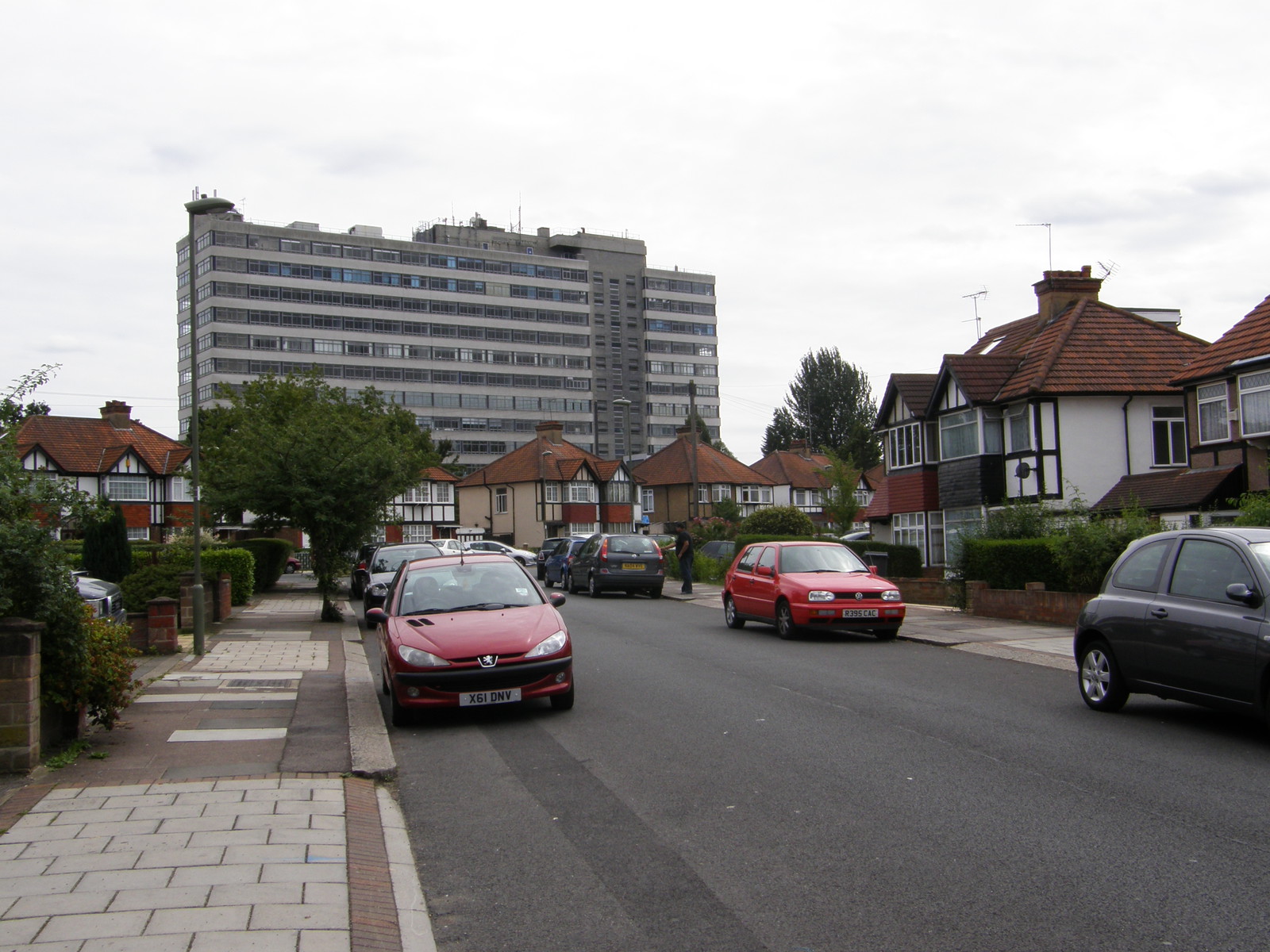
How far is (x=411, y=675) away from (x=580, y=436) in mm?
108567

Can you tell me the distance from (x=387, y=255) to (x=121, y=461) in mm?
48357

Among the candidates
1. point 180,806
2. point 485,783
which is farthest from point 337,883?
point 485,783

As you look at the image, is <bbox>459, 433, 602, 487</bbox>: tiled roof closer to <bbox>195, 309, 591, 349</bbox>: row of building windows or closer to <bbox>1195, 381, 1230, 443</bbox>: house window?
<bbox>195, 309, 591, 349</bbox>: row of building windows

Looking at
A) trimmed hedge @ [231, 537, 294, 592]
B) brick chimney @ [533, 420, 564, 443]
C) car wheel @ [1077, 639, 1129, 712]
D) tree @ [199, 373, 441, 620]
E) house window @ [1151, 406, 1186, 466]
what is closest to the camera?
car wheel @ [1077, 639, 1129, 712]

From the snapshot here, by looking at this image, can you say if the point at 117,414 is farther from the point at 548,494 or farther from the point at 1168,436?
the point at 1168,436

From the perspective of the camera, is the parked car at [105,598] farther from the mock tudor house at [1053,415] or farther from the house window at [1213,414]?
the house window at [1213,414]

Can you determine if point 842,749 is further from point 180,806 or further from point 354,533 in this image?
point 354,533

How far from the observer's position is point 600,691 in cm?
1164

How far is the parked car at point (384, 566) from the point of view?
2261 cm

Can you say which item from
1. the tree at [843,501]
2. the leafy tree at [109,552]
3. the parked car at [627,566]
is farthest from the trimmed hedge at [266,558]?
the tree at [843,501]

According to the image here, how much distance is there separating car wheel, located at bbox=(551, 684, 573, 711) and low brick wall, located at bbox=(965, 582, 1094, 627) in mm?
10202

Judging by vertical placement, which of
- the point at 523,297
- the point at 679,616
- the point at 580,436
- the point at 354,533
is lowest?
the point at 679,616

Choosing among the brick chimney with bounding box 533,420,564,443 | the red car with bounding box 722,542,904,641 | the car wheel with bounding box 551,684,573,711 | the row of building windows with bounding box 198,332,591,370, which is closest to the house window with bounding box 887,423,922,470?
the red car with bounding box 722,542,904,641

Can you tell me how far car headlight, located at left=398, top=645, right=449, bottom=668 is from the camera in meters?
9.68
